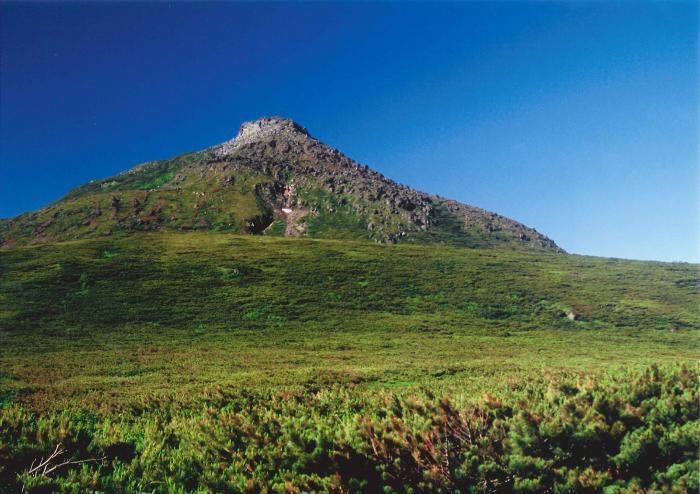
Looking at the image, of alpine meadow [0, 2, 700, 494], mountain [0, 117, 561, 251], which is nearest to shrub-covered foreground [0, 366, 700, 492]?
alpine meadow [0, 2, 700, 494]

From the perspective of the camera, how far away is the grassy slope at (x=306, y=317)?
24.0 metres

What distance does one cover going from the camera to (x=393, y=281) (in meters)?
57.4

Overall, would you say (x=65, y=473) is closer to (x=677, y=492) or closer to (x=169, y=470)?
(x=169, y=470)

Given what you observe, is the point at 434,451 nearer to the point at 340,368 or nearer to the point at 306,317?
the point at 340,368

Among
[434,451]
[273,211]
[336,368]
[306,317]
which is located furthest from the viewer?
[273,211]

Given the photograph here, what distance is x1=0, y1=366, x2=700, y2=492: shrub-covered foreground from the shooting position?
22.1 ft

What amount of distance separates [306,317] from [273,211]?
340ft

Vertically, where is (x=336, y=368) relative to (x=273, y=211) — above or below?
below

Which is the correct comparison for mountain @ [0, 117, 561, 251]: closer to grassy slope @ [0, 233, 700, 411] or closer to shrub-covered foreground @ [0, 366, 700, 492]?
grassy slope @ [0, 233, 700, 411]

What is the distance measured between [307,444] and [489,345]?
32.6 metres

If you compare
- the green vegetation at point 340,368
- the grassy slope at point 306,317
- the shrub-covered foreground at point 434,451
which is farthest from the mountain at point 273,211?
the shrub-covered foreground at point 434,451

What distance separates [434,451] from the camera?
7.34 m

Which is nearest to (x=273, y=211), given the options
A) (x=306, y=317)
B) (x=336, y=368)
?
(x=306, y=317)

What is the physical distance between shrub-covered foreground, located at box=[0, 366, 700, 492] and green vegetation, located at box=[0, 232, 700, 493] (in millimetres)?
41
